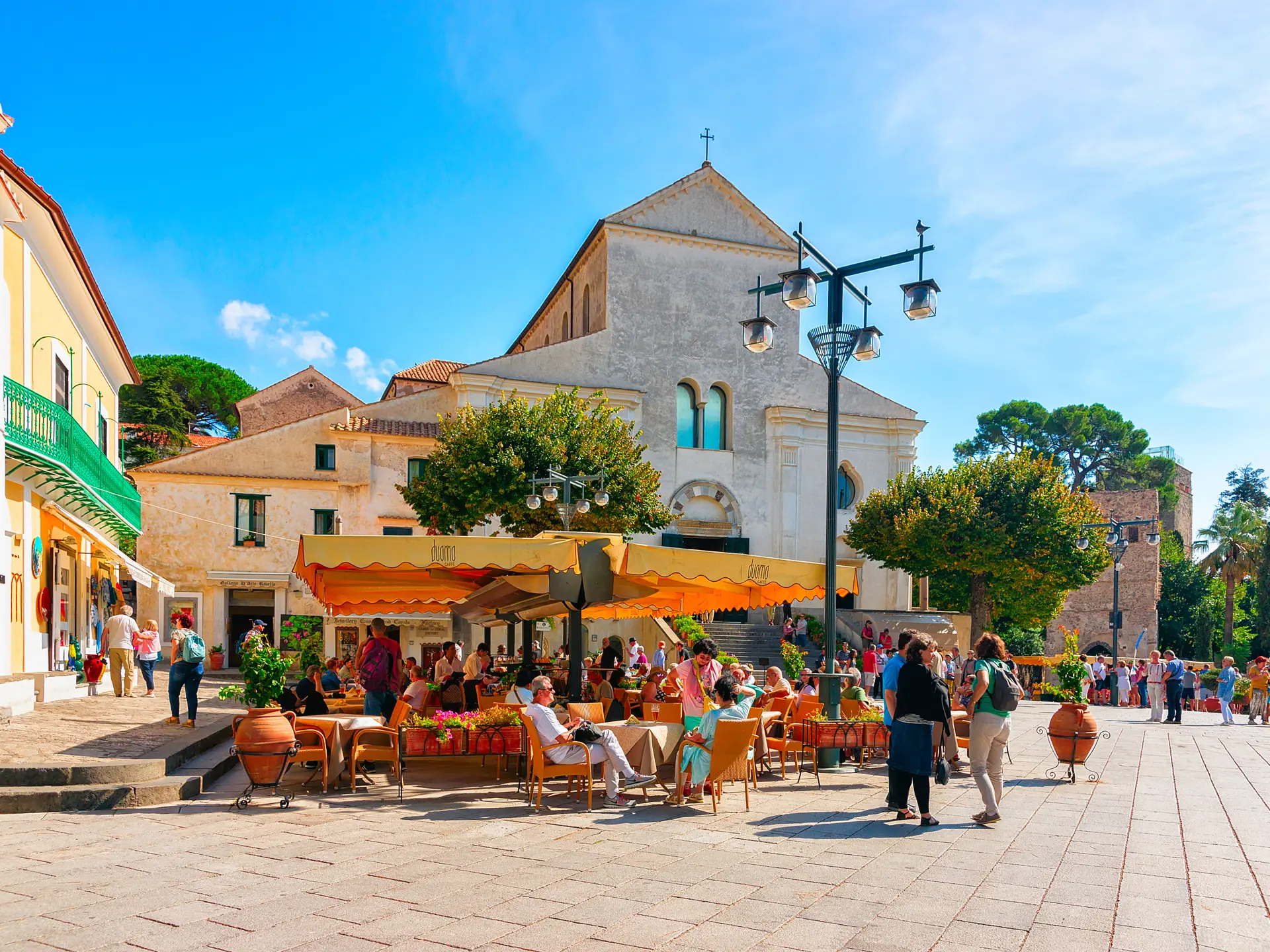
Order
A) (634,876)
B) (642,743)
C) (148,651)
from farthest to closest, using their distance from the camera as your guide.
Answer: (148,651), (642,743), (634,876)

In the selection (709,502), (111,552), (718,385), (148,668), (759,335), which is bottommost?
(148,668)

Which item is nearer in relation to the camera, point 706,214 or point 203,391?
point 706,214

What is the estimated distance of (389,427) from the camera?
3222cm

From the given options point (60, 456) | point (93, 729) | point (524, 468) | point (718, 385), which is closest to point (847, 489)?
point (718, 385)

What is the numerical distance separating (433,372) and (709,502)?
16.6m

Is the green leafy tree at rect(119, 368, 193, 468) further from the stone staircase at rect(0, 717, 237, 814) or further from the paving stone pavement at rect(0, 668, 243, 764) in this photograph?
the stone staircase at rect(0, 717, 237, 814)

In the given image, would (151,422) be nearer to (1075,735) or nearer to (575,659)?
(575,659)

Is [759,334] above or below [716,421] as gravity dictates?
below

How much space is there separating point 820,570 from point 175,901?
7176 millimetres

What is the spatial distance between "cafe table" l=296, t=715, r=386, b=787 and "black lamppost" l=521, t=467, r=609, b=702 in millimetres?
2373

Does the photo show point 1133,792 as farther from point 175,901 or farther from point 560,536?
point 175,901

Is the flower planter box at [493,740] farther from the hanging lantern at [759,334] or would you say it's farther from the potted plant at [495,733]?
the hanging lantern at [759,334]

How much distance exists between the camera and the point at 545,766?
27.2 feet

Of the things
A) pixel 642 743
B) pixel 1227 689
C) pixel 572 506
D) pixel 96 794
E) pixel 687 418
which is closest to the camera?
pixel 96 794
